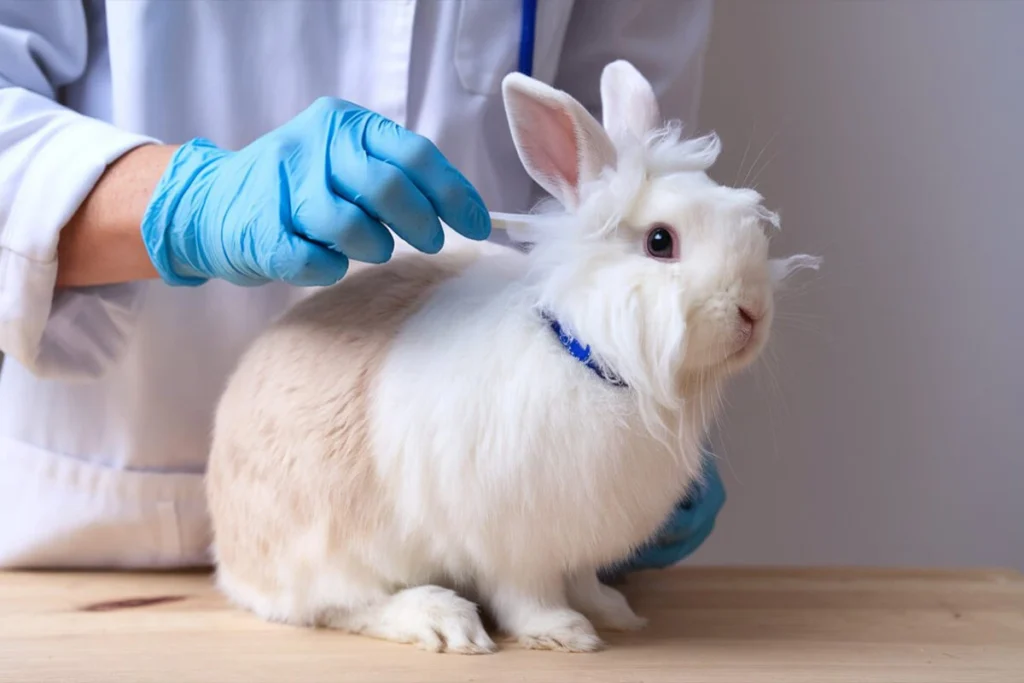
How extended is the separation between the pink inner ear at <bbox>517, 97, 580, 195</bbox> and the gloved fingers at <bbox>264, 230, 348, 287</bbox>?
7.9 inches

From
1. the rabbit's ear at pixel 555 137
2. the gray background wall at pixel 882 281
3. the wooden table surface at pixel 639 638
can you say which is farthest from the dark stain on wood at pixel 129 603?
the gray background wall at pixel 882 281

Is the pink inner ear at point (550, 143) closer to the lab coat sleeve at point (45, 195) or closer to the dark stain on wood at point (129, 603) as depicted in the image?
the lab coat sleeve at point (45, 195)

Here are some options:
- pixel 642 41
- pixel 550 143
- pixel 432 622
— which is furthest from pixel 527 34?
pixel 432 622

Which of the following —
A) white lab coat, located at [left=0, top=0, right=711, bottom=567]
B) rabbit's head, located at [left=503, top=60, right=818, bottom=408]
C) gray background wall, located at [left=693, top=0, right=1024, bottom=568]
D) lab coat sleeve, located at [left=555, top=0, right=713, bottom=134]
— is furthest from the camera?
gray background wall, located at [left=693, top=0, right=1024, bottom=568]

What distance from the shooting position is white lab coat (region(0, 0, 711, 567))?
45.7 inches

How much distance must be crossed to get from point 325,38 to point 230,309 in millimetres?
351

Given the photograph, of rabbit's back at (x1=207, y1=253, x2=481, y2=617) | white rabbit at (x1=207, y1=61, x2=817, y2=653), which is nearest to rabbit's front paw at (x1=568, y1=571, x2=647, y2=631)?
white rabbit at (x1=207, y1=61, x2=817, y2=653)

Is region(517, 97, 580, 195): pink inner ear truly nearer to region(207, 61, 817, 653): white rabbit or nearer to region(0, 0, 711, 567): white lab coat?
region(207, 61, 817, 653): white rabbit

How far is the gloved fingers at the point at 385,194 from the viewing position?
0.87m

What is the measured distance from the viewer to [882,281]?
1.72 m

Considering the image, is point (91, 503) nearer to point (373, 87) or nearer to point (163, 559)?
point (163, 559)

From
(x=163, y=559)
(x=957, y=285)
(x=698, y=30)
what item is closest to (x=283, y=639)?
(x=163, y=559)

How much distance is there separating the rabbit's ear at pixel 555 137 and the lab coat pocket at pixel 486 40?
14.0 inches

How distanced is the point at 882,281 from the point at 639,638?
98cm
